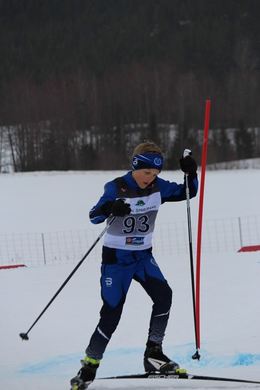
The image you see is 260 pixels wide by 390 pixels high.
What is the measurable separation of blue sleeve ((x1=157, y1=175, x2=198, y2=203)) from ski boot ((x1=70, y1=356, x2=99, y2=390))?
1204 millimetres

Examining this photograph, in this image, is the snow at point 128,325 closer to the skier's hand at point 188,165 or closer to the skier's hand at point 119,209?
the skier's hand at point 119,209

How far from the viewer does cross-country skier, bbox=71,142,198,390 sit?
467 centimetres

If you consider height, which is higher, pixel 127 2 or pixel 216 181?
pixel 127 2

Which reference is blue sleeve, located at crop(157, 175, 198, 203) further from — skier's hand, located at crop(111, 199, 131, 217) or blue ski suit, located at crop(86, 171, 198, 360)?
skier's hand, located at crop(111, 199, 131, 217)

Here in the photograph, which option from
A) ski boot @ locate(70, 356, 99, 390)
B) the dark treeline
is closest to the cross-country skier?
ski boot @ locate(70, 356, 99, 390)

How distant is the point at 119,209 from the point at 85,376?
1133 mm

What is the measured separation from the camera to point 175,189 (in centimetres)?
497

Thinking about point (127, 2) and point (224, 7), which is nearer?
point (224, 7)

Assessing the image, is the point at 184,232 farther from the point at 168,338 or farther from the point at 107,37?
the point at 107,37

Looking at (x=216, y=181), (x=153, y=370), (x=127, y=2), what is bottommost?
(x=216, y=181)

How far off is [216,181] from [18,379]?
84.9 ft

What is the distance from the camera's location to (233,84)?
278ft

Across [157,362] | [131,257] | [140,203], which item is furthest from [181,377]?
[140,203]

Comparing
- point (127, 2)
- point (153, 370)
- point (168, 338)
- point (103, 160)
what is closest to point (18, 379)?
point (153, 370)
